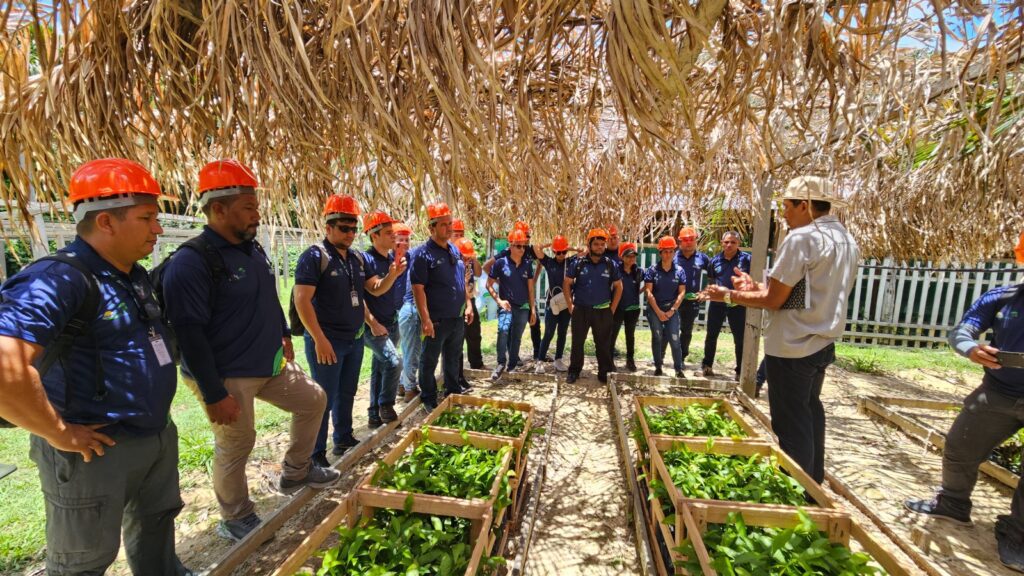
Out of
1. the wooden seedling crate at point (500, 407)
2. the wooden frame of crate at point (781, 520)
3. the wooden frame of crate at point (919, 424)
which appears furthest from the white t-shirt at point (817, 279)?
the wooden seedling crate at point (500, 407)

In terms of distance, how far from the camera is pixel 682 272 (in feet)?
20.4

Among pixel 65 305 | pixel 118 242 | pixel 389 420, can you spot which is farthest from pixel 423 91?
pixel 389 420

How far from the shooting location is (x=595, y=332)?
6.21 meters

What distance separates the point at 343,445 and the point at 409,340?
1592 millimetres

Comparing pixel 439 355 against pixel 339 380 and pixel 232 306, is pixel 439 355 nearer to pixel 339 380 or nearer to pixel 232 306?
pixel 339 380

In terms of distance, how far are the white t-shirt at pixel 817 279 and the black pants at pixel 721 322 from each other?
3.27 m

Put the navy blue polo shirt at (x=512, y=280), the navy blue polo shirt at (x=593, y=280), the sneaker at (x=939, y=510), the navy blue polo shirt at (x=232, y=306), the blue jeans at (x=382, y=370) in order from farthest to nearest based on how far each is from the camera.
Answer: the navy blue polo shirt at (x=512, y=280), the navy blue polo shirt at (x=593, y=280), the blue jeans at (x=382, y=370), the sneaker at (x=939, y=510), the navy blue polo shirt at (x=232, y=306)

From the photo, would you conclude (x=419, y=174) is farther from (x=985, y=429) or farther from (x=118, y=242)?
(x=985, y=429)

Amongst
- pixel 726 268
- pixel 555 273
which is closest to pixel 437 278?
pixel 555 273

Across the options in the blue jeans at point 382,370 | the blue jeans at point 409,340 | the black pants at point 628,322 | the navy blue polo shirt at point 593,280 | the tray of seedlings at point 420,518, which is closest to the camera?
the tray of seedlings at point 420,518

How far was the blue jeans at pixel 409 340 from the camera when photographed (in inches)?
203

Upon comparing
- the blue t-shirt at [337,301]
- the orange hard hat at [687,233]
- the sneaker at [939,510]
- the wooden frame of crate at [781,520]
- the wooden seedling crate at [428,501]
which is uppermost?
the orange hard hat at [687,233]

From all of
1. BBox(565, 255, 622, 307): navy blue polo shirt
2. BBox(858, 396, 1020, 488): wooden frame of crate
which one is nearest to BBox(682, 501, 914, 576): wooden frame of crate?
BBox(858, 396, 1020, 488): wooden frame of crate

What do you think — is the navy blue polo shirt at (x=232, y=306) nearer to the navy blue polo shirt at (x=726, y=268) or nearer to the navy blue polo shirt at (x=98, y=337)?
the navy blue polo shirt at (x=98, y=337)
